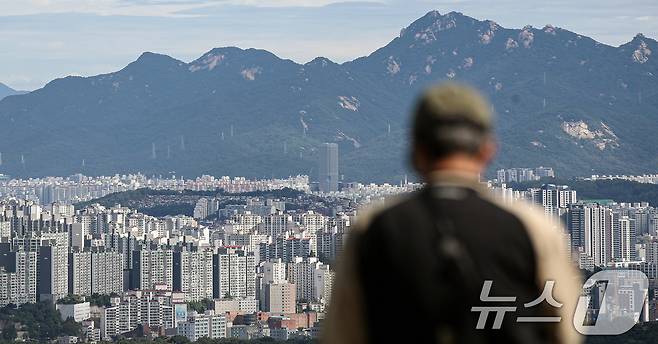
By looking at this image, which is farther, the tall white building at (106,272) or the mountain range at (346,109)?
the mountain range at (346,109)

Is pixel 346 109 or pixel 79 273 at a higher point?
pixel 346 109

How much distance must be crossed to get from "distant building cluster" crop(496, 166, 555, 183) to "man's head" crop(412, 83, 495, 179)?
5428 cm

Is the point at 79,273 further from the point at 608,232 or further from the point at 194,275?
the point at 608,232

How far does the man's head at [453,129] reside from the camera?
4.16 feet

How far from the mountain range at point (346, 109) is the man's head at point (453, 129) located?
60267mm

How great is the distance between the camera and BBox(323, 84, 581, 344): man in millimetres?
1249

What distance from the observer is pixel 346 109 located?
78.4 m

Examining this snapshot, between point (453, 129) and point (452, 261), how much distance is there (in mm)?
95

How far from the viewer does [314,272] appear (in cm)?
2895

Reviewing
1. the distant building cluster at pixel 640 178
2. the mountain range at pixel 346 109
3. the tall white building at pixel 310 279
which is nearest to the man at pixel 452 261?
the tall white building at pixel 310 279

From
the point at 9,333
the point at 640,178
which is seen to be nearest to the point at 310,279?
the point at 9,333

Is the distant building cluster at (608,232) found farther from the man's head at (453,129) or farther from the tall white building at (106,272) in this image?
the man's head at (453,129)

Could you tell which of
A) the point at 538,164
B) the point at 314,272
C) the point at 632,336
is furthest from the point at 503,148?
the point at 632,336

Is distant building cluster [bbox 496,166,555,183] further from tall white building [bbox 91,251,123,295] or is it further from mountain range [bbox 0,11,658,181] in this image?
tall white building [bbox 91,251,123,295]
